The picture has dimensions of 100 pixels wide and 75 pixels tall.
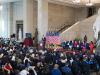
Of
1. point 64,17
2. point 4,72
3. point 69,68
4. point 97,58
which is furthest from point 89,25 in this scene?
point 4,72

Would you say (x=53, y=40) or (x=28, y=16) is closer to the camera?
(x=53, y=40)

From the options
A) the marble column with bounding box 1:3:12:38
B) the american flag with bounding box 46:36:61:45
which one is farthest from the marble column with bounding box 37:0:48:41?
the marble column with bounding box 1:3:12:38

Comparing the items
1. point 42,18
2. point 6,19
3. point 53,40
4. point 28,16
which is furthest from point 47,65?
point 6,19

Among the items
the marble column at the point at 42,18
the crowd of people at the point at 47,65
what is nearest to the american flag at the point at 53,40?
the marble column at the point at 42,18

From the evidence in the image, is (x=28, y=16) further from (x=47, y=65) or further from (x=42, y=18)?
(x=47, y=65)

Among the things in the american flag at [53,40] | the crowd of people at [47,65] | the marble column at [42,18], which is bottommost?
the crowd of people at [47,65]

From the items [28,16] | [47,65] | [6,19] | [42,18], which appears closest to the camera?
[47,65]

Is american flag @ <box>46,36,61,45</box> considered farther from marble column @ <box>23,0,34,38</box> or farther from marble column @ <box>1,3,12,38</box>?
marble column @ <box>1,3,12,38</box>

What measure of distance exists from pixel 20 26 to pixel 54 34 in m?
7.80

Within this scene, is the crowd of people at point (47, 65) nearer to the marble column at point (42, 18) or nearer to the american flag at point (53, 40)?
the american flag at point (53, 40)

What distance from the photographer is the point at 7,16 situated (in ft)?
102

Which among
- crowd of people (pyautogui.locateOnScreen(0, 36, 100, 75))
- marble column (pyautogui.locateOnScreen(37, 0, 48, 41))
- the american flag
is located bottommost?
crowd of people (pyautogui.locateOnScreen(0, 36, 100, 75))

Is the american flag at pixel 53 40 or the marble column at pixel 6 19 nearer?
the american flag at pixel 53 40

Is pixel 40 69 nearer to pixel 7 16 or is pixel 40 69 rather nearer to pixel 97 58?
pixel 97 58
